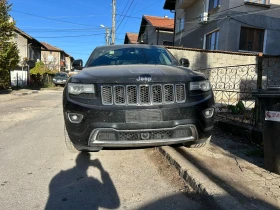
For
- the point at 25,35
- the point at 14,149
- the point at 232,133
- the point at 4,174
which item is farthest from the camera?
the point at 25,35

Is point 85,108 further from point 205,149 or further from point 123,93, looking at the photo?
point 205,149

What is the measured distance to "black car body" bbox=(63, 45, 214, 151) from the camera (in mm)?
2961

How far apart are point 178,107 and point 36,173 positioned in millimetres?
2040

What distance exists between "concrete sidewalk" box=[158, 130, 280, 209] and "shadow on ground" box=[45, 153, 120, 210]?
940 mm

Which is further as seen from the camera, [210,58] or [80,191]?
[210,58]

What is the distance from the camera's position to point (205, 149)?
13.5 ft

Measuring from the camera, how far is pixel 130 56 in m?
4.59

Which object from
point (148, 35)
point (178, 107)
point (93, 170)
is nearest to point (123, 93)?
point (178, 107)

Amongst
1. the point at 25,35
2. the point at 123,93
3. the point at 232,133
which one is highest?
the point at 25,35

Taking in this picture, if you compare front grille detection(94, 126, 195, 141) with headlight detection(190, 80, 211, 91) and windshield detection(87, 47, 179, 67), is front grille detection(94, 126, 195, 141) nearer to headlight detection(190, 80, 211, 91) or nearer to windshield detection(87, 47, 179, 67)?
headlight detection(190, 80, 211, 91)

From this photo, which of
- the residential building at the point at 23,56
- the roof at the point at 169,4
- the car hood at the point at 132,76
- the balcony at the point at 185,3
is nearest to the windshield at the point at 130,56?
the car hood at the point at 132,76

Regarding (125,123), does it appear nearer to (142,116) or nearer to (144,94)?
(142,116)

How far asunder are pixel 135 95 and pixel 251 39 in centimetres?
1484

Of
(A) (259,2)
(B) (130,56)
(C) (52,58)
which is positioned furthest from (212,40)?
(C) (52,58)
